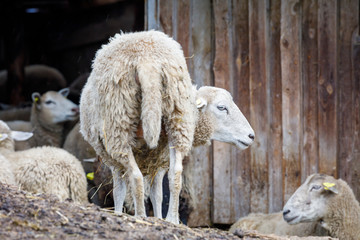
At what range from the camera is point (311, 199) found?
7.14 meters

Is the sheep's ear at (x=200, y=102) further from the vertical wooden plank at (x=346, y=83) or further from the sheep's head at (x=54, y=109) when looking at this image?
the sheep's head at (x=54, y=109)

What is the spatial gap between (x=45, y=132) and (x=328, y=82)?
16.9ft

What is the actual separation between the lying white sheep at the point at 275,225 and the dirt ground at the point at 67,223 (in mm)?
2494

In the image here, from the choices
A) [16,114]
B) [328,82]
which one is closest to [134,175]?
[328,82]

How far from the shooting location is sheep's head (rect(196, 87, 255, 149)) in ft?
19.5

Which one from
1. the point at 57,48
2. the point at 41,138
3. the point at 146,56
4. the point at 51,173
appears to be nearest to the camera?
the point at 146,56

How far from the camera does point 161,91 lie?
16.3ft

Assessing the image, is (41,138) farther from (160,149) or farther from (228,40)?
(160,149)

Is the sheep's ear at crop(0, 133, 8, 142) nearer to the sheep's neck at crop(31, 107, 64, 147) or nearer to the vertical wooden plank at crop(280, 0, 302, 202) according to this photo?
the sheep's neck at crop(31, 107, 64, 147)

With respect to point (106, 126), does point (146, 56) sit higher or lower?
higher

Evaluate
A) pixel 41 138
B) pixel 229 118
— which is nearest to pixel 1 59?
pixel 41 138

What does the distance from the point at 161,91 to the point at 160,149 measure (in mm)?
719

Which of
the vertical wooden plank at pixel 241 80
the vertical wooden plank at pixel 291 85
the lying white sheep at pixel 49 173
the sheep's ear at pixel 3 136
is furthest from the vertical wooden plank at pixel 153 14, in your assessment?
the sheep's ear at pixel 3 136

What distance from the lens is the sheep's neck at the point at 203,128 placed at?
5922 millimetres
